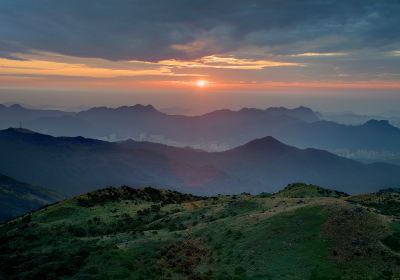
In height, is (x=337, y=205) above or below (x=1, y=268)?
above

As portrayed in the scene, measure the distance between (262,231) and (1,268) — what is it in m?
35.2

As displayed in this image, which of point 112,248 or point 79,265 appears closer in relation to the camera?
point 79,265

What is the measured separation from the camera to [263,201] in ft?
261

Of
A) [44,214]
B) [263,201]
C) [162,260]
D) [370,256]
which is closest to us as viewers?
[370,256]

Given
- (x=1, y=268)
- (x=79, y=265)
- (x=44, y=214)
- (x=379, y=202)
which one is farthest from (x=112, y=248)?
(x=379, y=202)

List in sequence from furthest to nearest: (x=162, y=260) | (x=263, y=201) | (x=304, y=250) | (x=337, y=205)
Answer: (x=263, y=201)
(x=337, y=205)
(x=162, y=260)
(x=304, y=250)

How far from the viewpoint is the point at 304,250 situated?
4897cm

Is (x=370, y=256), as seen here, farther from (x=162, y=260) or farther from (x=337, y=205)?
(x=162, y=260)

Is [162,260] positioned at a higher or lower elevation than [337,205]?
lower

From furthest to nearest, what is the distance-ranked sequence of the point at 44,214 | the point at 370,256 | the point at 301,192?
1. the point at 301,192
2. the point at 44,214
3. the point at 370,256

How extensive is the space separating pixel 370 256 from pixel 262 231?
14333 millimetres

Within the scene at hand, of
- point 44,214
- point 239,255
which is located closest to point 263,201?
point 239,255

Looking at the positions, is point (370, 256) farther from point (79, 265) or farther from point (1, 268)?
point (1, 268)

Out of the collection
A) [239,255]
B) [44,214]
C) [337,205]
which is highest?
[337,205]
